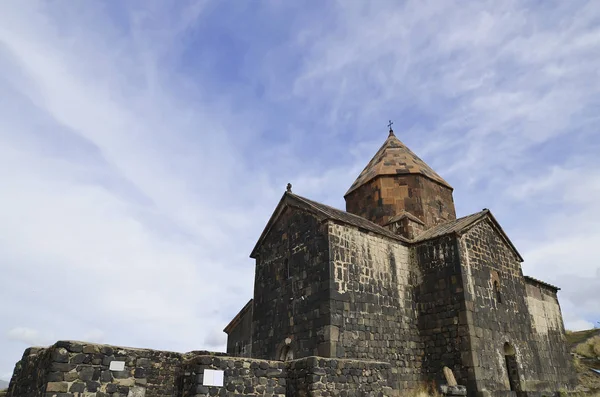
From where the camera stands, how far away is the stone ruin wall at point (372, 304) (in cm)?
A: 1123

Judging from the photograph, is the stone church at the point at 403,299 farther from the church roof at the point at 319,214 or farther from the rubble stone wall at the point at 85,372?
the rubble stone wall at the point at 85,372

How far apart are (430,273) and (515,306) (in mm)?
3448

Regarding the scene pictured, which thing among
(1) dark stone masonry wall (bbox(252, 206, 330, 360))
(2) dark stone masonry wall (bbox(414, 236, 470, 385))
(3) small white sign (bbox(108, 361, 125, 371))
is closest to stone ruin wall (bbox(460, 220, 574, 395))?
(2) dark stone masonry wall (bbox(414, 236, 470, 385))

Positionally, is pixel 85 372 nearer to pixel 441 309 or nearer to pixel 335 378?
pixel 335 378

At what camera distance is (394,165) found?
1714 centimetres

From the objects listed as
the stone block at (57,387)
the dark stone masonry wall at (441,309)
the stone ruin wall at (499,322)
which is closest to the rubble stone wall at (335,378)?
the stone block at (57,387)

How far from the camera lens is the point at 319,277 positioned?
11.8 m

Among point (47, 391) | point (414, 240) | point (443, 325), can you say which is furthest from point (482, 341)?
point (47, 391)

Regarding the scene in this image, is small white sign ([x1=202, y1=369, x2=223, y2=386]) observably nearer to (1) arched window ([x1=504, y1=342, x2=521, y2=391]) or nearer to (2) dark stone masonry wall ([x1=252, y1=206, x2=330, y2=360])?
(2) dark stone masonry wall ([x1=252, y1=206, x2=330, y2=360])

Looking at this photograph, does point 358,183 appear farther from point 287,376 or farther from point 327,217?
point 287,376

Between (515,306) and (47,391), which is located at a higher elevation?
(515,306)

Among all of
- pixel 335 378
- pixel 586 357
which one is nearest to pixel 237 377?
pixel 335 378

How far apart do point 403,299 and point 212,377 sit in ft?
25.2

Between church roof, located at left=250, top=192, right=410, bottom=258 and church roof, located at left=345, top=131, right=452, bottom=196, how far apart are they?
3.60 metres
